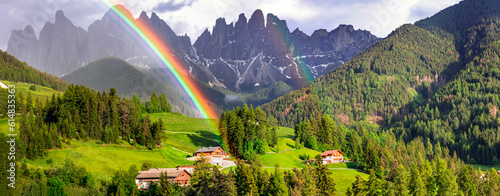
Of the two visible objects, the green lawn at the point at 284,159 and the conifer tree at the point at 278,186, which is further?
the green lawn at the point at 284,159

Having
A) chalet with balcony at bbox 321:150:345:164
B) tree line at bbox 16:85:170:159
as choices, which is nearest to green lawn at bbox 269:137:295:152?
chalet with balcony at bbox 321:150:345:164

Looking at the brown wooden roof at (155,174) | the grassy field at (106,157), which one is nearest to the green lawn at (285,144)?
the grassy field at (106,157)

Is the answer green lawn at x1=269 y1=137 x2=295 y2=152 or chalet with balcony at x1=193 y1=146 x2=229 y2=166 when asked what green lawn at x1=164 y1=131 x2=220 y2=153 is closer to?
chalet with balcony at x1=193 y1=146 x2=229 y2=166

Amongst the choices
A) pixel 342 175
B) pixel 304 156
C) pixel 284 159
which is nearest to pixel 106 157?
pixel 284 159

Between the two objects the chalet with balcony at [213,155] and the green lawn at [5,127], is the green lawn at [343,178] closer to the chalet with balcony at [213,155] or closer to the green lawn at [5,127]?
the chalet with balcony at [213,155]

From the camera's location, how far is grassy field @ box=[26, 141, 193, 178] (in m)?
85.2

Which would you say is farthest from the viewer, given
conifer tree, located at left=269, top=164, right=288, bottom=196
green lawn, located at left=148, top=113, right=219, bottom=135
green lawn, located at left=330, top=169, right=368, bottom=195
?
green lawn, located at left=148, top=113, right=219, bottom=135

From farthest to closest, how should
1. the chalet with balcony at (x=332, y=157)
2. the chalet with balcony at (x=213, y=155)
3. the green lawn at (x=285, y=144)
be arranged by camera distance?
the green lawn at (x=285, y=144)
the chalet with balcony at (x=332, y=157)
the chalet with balcony at (x=213, y=155)

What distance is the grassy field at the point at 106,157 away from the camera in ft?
280

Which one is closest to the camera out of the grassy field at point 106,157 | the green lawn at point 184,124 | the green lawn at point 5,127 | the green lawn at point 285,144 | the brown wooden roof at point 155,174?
the brown wooden roof at point 155,174

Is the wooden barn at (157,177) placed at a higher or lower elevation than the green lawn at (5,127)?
lower

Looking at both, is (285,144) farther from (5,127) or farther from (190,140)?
(5,127)

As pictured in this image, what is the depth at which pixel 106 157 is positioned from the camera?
94.3 meters

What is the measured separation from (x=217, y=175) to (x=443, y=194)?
57.2 meters
